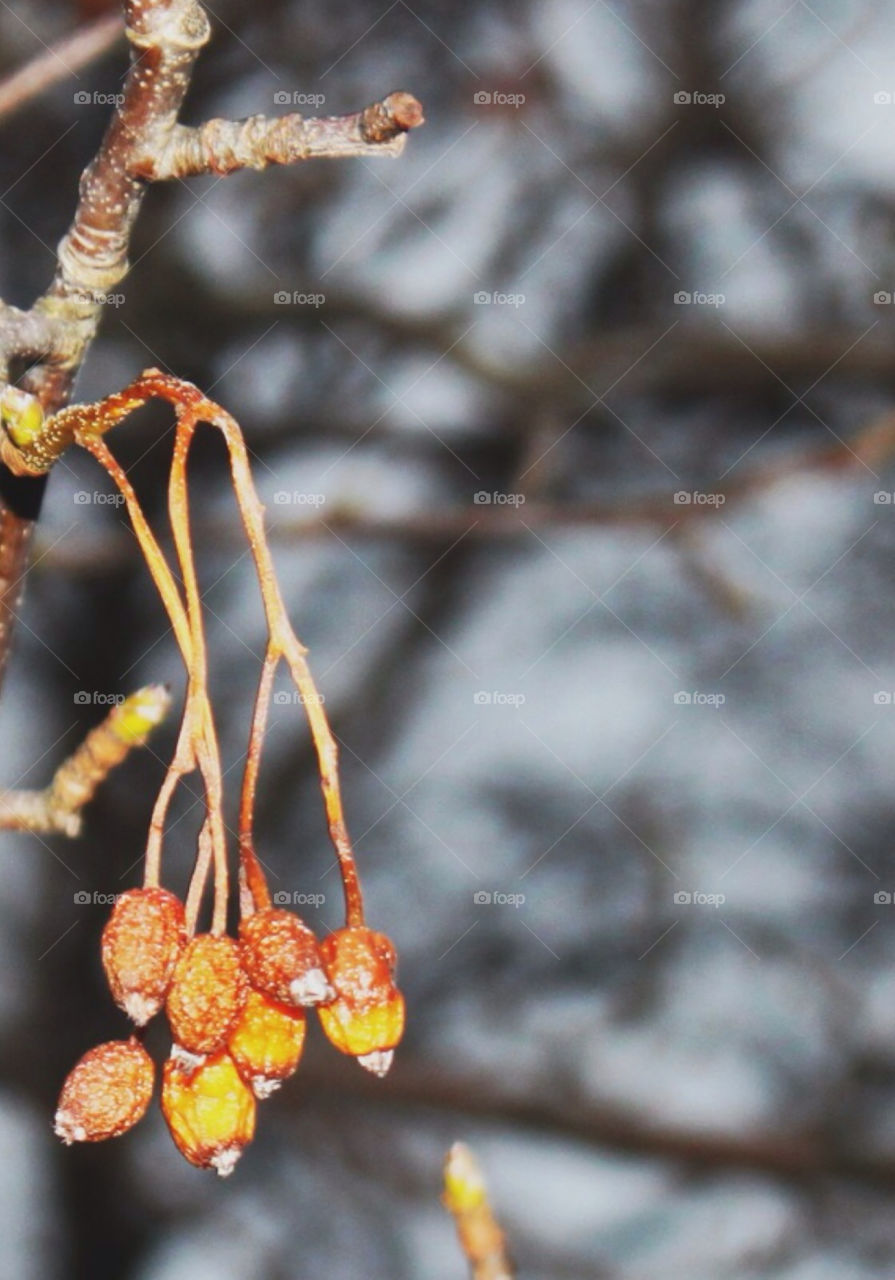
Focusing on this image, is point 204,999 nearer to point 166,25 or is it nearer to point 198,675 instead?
point 198,675

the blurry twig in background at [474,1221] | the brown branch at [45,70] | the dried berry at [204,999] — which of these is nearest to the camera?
the blurry twig in background at [474,1221]

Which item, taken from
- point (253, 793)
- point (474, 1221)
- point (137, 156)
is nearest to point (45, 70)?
point (137, 156)

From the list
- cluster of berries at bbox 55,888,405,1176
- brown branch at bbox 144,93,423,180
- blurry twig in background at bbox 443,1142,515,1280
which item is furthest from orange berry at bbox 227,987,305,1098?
brown branch at bbox 144,93,423,180

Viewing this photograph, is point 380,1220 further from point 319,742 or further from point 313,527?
point 319,742

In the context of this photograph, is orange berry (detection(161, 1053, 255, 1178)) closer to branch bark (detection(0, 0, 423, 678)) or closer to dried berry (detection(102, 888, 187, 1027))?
dried berry (detection(102, 888, 187, 1027))

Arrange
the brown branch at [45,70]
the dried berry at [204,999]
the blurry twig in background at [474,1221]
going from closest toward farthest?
the blurry twig in background at [474,1221] → the dried berry at [204,999] → the brown branch at [45,70]

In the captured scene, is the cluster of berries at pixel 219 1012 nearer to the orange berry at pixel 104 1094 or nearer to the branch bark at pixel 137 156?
the orange berry at pixel 104 1094

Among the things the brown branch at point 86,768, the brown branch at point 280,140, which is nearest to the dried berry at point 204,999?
the brown branch at point 86,768

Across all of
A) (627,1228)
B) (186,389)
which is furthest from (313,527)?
(186,389)
